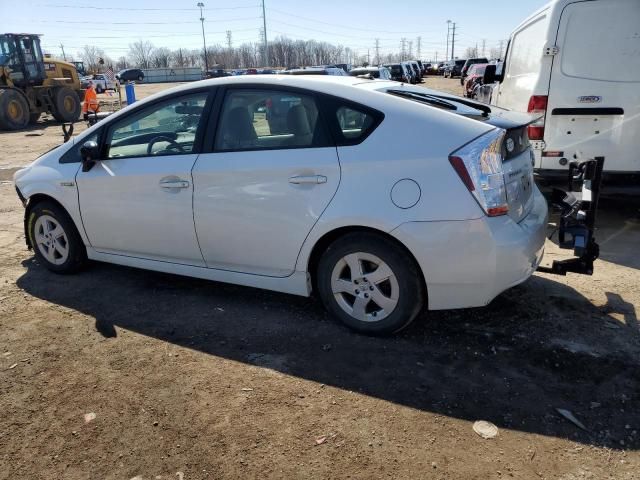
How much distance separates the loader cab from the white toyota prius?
19.9 m

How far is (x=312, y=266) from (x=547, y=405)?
1.68m

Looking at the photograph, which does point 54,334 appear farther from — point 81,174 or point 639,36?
point 639,36

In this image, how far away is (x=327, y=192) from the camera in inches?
131

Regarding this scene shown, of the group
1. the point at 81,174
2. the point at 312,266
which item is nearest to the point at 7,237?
the point at 81,174

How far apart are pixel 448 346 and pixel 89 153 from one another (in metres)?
3.14

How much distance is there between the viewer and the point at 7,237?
6145mm

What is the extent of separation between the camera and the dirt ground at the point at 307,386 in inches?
97.4

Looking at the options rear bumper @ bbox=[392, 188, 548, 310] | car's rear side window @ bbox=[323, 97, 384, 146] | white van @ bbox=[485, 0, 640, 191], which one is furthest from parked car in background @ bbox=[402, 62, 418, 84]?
rear bumper @ bbox=[392, 188, 548, 310]

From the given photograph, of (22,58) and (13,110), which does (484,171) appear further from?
(22,58)

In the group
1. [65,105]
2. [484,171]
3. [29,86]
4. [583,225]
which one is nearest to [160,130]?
[484,171]

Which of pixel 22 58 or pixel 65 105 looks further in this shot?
pixel 65 105

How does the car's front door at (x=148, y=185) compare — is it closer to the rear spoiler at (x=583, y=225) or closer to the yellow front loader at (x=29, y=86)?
the rear spoiler at (x=583, y=225)

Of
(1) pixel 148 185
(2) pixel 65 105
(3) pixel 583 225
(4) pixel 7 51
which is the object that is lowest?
(2) pixel 65 105

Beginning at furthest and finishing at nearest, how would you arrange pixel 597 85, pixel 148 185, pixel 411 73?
pixel 411 73
pixel 597 85
pixel 148 185
